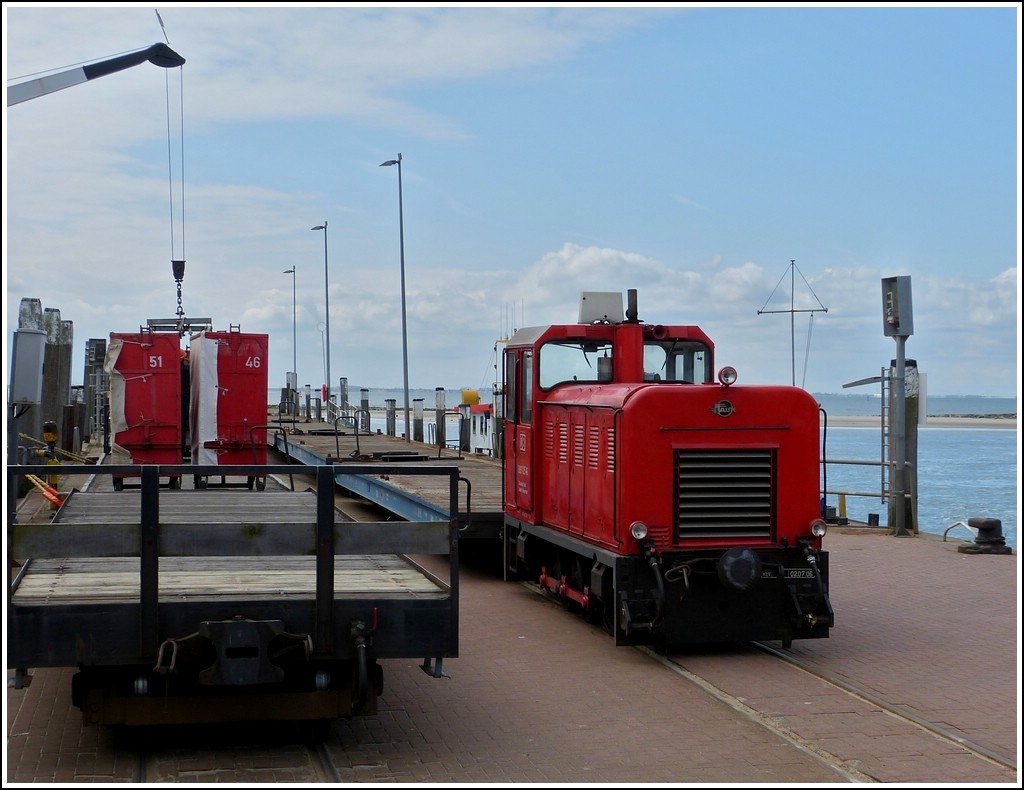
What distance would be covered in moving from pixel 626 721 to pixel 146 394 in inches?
458

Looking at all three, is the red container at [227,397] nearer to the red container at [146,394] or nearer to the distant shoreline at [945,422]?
the red container at [146,394]

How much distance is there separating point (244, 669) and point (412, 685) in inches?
101

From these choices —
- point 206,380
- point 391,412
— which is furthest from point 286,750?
point 391,412

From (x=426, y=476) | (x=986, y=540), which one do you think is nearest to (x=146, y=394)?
(x=426, y=476)

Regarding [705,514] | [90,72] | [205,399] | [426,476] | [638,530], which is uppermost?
[90,72]

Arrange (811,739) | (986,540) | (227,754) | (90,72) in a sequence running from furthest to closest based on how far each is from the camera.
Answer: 1. (986,540)
2. (90,72)
3. (811,739)
4. (227,754)

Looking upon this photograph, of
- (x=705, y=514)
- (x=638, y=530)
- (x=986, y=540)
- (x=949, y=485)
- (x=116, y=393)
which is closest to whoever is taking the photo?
(x=638, y=530)

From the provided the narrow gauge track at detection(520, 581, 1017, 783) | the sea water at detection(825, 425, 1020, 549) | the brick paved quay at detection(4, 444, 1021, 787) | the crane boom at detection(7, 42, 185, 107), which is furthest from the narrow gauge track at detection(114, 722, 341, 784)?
the sea water at detection(825, 425, 1020, 549)

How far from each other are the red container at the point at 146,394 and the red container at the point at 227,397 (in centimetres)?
32

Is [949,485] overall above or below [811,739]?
below

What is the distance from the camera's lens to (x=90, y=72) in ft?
35.3

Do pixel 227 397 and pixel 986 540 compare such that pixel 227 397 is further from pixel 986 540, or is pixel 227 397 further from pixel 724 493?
pixel 986 540

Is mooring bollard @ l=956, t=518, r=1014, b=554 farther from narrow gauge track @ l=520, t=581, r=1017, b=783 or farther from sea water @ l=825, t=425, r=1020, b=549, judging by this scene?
narrow gauge track @ l=520, t=581, r=1017, b=783

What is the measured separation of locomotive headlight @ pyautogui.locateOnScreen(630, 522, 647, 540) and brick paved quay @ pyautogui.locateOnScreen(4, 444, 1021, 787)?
1028 mm
